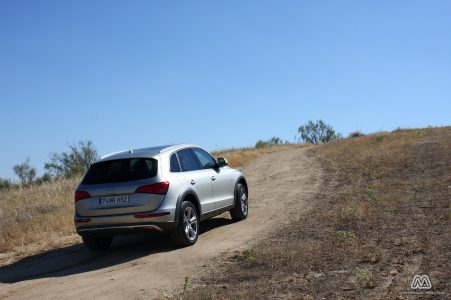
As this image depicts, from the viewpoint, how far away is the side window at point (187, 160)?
9.39 metres

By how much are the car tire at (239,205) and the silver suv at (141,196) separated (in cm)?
151

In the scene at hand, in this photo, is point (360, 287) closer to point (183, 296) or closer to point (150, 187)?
point (183, 296)

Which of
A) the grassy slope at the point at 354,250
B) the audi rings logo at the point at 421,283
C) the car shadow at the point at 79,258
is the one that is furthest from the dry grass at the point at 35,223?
the audi rings logo at the point at 421,283

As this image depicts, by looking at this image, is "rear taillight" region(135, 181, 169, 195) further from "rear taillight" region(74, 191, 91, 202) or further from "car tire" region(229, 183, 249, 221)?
"car tire" region(229, 183, 249, 221)

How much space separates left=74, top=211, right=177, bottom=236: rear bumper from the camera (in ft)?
27.2

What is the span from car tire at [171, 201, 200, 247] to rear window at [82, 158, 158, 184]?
80 cm

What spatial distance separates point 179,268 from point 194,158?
9.75 ft

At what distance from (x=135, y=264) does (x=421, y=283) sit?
4.17 m

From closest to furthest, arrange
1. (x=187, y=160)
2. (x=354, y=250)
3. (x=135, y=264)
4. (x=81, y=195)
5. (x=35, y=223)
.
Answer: (x=354, y=250), (x=135, y=264), (x=81, y=195), (x=187, y=160), (x=35, y=223)

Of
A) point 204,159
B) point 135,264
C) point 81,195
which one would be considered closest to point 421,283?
point 135,264

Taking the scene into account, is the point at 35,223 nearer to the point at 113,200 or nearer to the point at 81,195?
the point at 81,195

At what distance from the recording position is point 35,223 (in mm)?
12180

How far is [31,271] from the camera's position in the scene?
8500 mm

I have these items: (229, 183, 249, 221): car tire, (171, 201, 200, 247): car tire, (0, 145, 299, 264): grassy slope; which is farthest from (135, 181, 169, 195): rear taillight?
(0, 145, 299, 264): grassy slope
